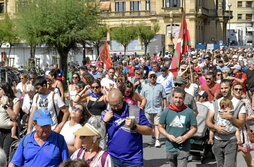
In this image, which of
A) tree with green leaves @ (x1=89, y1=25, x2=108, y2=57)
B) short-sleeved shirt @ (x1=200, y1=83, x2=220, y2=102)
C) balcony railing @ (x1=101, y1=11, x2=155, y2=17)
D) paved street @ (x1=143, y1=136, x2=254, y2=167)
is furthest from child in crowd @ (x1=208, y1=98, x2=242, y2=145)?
balcony railing @ (x1=101, y1=11, x2=155, y2=17)

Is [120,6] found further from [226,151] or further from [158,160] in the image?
[226,151]

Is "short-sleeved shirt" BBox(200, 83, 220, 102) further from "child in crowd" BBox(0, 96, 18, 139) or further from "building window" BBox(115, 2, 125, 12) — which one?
"building window" BBox(115, 2, 125, 12)

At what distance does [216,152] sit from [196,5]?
242ft

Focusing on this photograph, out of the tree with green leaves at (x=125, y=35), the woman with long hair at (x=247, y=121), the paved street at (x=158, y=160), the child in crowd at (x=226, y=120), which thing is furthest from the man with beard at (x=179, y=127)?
the tree with green leaves at (x=125, y=35)

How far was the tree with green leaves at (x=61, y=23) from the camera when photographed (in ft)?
87.5

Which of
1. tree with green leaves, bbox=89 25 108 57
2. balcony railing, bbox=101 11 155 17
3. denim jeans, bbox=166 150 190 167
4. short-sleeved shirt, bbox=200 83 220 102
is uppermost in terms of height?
balcony railing, bbox=101 11 155 17

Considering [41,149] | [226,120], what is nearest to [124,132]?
[41,149]

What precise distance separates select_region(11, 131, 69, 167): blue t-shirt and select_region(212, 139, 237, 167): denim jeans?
9.94 feet

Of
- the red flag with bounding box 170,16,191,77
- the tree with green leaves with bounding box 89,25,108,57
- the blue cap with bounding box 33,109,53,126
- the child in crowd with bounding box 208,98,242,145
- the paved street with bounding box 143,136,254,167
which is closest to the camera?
the blue cap with bounding box 33,109,53,126

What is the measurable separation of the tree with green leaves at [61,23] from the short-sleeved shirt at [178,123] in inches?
764

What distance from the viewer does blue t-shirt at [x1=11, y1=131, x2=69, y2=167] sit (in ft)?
18.1

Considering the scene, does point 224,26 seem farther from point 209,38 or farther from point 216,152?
point 216,152

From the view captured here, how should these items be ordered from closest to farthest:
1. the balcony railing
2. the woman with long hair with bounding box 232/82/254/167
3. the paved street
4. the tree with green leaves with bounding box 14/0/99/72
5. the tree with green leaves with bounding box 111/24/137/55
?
the woman with long hair with bounding box 232/82/254/167 < the paved street < the tree with green leaves with bounding box 14/0/99/72 < the tree with green leaves with bounding box 111/24/137/55 < the balcony railing

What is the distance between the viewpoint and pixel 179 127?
7398mm
